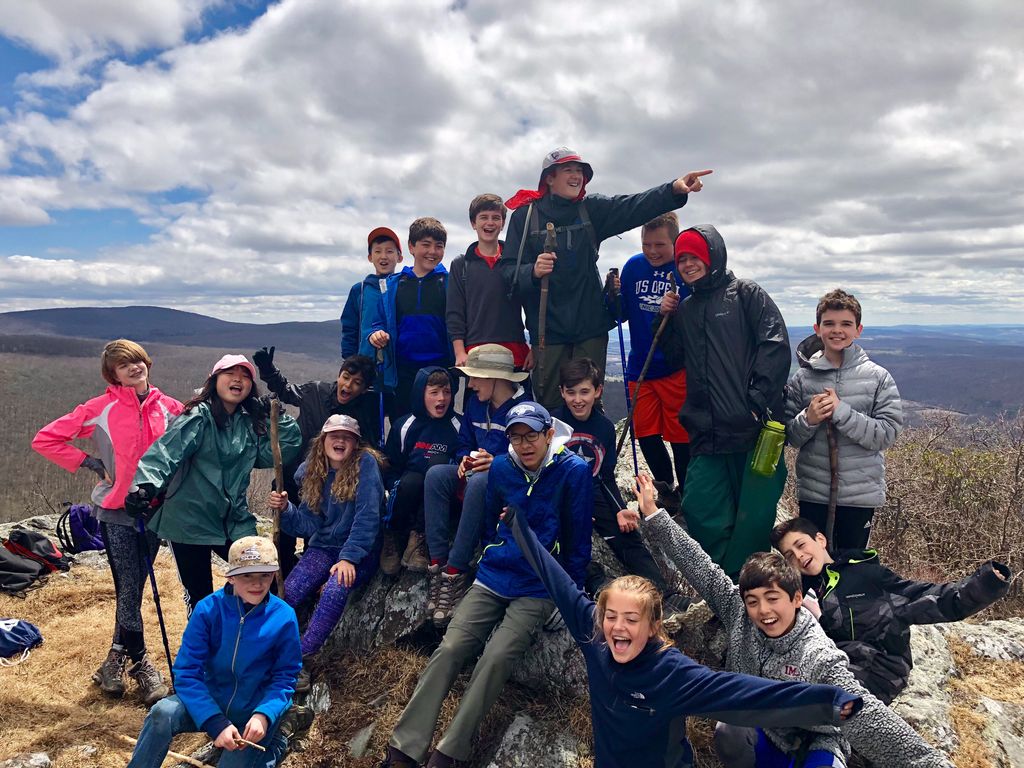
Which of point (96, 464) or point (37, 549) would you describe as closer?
point (96, 464)

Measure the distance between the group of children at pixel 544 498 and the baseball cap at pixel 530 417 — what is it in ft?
0.09

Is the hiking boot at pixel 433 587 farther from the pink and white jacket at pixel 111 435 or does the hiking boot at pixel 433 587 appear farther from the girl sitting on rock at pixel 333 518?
the pink and white jacket at pixel 111 435

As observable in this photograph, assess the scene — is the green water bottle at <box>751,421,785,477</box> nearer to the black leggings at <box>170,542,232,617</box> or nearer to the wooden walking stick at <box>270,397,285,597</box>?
the wooden walking stick at <box>270,397,285,597</box>

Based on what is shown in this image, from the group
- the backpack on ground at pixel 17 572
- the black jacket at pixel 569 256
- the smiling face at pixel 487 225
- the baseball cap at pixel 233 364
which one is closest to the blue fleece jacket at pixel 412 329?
the smiling face at pixel 487 225

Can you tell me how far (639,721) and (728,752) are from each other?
1.04 metres

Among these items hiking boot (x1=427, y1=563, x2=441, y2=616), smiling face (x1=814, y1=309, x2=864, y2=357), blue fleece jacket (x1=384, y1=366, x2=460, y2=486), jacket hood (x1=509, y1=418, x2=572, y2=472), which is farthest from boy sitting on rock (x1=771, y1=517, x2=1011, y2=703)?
blue fleece jacket (x1=384, y1=366, x2=460, y2=486)

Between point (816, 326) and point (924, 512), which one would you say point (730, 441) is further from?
point (924, 512)

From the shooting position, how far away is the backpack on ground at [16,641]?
8.20m

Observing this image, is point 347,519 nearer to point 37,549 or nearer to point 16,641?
point 16,641

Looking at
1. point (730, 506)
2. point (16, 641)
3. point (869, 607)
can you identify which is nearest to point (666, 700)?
point (869, 607)

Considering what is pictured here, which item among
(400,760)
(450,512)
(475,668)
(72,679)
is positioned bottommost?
(72,679)

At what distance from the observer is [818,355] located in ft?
20.4

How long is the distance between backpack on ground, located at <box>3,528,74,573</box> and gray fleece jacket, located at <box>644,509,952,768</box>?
11.9 meters

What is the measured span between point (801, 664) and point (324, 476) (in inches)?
184
